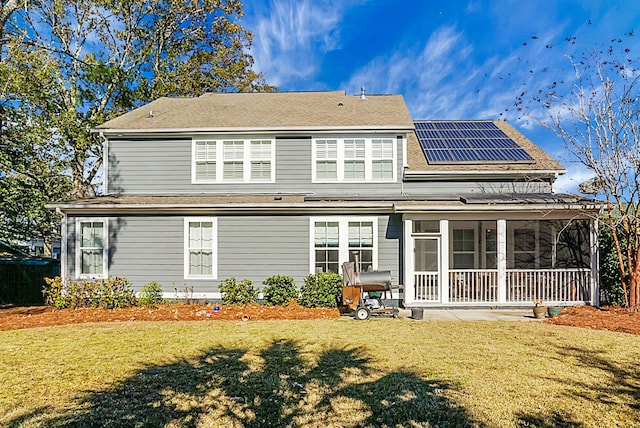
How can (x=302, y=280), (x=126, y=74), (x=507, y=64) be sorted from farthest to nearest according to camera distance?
(x=126, y=74) → (x=507, y=64) → (x=302, y=280)

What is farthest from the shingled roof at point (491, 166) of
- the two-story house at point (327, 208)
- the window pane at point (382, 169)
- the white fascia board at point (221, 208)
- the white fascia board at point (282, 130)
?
the white fascia board at point (221, 208)

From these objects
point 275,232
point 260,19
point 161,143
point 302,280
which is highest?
point 260,19

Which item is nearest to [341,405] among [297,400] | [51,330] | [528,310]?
[297,400]

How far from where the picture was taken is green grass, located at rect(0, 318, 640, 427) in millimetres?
4331

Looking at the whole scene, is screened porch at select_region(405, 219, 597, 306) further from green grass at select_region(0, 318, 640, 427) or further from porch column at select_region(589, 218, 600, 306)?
green grass at select_region(0, 318, 640, 427)

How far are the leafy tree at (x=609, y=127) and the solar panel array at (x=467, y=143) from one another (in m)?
1.96

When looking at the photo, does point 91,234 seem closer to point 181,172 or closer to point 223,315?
point 181,172

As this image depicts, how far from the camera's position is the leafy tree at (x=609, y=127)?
35.6ft

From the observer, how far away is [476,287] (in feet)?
38.6

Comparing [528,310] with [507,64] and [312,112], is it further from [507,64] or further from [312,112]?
[312,112]

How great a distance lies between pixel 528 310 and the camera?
11.2 m

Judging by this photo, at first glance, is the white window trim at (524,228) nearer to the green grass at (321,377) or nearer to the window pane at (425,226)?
the window pane at (425,226)

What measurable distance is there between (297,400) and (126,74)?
68.0 feet

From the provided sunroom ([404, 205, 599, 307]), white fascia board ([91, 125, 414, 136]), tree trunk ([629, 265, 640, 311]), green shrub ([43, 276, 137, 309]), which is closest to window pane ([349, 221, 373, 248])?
sunroom ([404, 205, 599, 307])
